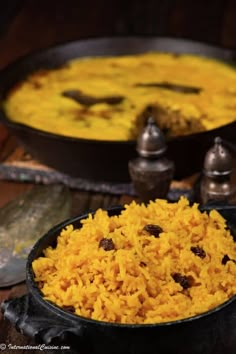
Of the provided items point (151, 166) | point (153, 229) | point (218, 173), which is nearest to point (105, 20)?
point (151, 166)

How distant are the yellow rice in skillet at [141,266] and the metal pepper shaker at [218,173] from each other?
0.42 metres

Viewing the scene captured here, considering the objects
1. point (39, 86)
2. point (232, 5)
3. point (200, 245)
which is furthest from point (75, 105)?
point (232, 5)

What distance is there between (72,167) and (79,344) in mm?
1091

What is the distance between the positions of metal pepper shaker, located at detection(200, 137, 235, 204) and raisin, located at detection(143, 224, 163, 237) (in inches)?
19.7

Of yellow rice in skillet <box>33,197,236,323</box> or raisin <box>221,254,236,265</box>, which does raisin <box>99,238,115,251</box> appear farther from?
raisin <box>221,254,236,265</box>

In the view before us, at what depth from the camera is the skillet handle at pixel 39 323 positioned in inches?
62.7

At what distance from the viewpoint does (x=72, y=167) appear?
267 centimetres

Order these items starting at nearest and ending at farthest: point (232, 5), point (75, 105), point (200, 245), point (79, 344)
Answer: point (79, 344), point (200, 245), point (75, 105), point (232, 5)

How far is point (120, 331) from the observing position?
161cm

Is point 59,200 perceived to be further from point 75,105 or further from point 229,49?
point 229,49

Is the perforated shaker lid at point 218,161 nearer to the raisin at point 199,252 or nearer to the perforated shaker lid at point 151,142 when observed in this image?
the perforated shaker lid at point 151,142

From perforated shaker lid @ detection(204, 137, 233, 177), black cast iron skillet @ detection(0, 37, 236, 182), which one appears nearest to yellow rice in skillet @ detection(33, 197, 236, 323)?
perforated shaker lid @ detection(204, 137, 233, 177)

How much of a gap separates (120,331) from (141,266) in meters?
0.17

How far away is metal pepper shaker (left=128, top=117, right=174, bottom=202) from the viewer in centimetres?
240
